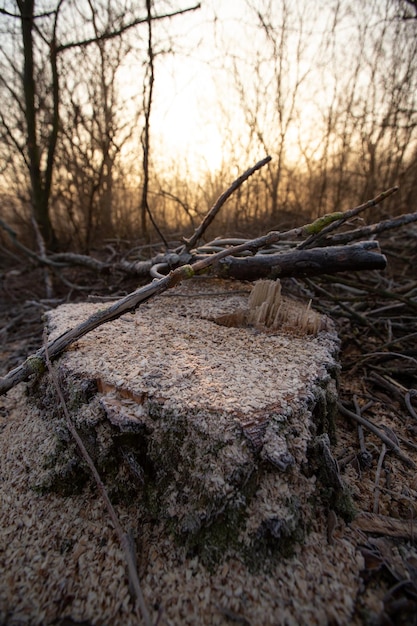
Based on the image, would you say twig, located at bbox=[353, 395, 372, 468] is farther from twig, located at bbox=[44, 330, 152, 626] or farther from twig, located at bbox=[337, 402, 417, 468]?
twig, located at bbox=[44, 330, 152, 626]

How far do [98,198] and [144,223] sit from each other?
165 centimetres

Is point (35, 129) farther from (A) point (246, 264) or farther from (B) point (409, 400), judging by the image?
(B) point (409, 400)

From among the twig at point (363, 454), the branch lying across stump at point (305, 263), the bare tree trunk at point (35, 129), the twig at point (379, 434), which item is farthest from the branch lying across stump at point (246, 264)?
the bare tree trunk at point (35, 129)

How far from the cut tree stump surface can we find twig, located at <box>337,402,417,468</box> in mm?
276

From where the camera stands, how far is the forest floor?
86cm

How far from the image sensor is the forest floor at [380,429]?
86 centimetres

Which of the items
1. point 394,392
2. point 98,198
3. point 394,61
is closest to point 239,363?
point 394,392

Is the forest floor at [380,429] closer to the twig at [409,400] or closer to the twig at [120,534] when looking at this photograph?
the twig at [409,400]

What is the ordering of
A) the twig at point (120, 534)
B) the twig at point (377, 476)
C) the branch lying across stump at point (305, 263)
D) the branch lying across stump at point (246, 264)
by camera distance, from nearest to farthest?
the twig at point (120, 534), the twig at point (377, 476), the branch lying across stump at point (246, 264), the branch lying across stump at point (305, 263)

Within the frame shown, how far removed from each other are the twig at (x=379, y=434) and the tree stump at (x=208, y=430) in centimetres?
25

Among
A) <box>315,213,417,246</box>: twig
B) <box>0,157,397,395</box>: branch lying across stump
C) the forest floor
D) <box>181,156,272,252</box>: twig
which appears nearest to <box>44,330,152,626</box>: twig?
<box>0,157,397,395</box>: branch lying across stump

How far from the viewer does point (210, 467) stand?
38.1 inches

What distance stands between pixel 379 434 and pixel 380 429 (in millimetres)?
117

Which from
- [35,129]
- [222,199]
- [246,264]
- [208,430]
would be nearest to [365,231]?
[246,264]
